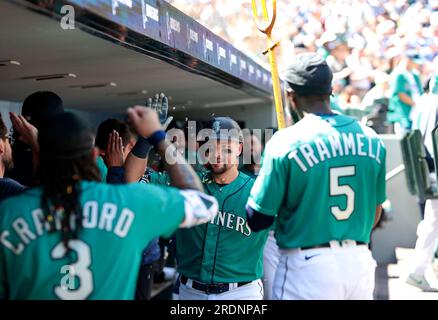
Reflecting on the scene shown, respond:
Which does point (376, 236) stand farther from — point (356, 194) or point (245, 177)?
point (356, 194)

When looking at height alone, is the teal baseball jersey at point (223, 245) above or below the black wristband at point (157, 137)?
below

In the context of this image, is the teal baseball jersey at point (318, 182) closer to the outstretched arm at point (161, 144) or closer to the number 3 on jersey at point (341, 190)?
the number 3 on jersey at point (341, 190)

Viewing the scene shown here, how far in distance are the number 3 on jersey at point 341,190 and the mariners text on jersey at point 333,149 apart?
0.07 meters

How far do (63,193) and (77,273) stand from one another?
0.27 meters

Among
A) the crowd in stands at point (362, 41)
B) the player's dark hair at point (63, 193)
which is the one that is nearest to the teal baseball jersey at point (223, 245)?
the player's dark hair at point (63, 193)

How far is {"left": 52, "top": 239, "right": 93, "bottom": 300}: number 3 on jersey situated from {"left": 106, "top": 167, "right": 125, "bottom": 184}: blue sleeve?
4.60ft

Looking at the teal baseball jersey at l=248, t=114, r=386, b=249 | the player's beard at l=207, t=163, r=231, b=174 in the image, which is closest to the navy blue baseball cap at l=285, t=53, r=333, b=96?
the teal baseball jersey at l=248, t=114, r=386, b=249

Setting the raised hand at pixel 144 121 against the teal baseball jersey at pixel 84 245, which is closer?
the teal baseball jersey at pixel 84 245

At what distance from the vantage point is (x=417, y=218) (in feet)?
26.6

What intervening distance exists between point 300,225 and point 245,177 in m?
1.02

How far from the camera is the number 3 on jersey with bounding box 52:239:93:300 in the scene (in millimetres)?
2121

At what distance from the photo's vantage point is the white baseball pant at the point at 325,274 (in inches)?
107

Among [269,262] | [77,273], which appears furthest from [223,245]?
[269,262]
